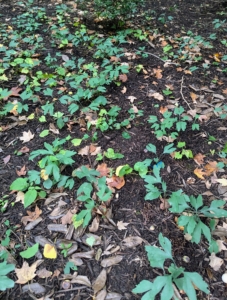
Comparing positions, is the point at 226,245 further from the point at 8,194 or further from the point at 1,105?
the point at 1,105

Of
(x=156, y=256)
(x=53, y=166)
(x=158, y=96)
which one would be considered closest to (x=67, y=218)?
(x=53, y=166)

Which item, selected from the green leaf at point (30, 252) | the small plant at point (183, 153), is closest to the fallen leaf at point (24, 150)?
the green leaf at point (30, 252)

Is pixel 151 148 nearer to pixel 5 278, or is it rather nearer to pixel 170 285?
pixel 170 285

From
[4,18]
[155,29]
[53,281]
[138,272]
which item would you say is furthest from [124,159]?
[4,18]

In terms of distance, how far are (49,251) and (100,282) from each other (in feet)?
1.41

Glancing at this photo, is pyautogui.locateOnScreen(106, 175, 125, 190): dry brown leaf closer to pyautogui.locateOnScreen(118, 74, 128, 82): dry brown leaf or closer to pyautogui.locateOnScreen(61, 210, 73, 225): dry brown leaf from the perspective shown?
pyautogui.locateOnScreen(61, 210, 73, 225): dry brown leaf

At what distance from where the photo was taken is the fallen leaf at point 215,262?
177 centimetres

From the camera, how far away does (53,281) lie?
1.71 m

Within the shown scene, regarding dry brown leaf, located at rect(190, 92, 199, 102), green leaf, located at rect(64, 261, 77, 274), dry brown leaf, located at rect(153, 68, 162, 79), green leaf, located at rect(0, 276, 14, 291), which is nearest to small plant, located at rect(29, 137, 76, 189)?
green leaf, located at rect(64, 261, 77, 274)

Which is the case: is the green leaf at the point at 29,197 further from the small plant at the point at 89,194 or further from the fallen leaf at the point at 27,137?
the fallen leaf at the point at 27,137

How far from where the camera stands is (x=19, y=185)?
7.02 ft

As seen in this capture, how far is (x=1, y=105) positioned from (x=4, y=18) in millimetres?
2499

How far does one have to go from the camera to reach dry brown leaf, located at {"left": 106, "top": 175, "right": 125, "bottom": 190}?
223 cm

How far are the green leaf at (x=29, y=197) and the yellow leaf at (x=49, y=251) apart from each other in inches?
14.2
